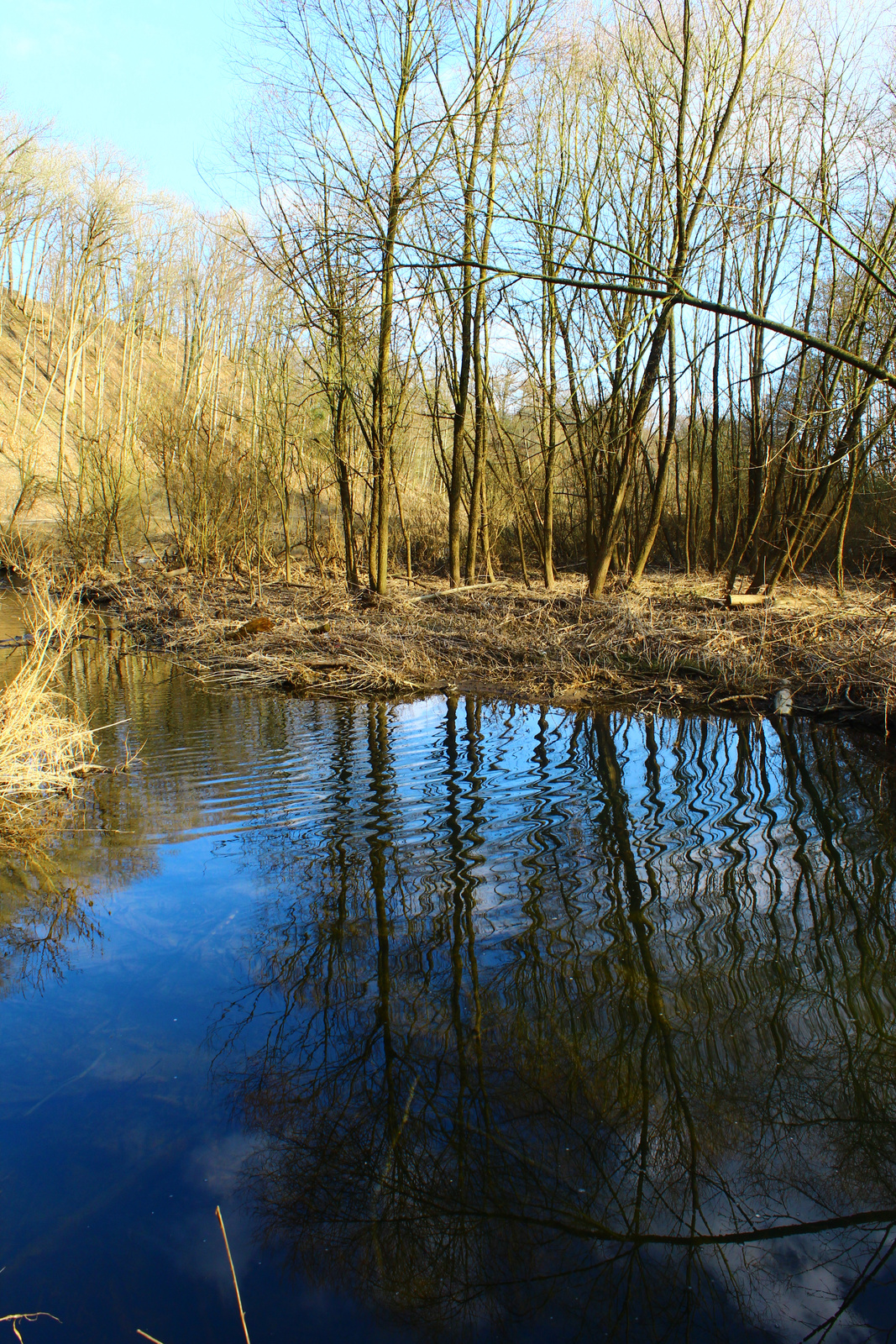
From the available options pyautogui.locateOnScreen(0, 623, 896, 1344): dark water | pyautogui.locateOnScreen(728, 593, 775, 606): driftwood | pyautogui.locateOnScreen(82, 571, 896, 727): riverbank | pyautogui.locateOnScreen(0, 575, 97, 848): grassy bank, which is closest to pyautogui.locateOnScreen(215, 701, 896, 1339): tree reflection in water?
pyautogui.locateOnScreen(0, 623, 896, 1344): dark water

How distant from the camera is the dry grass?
5.09m

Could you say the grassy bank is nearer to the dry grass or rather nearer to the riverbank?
the dry grass

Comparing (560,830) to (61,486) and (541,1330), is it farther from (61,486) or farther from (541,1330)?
(61,486)

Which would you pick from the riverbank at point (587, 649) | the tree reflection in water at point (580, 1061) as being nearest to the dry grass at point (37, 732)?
the tree reflection in water at point (580, 1061)

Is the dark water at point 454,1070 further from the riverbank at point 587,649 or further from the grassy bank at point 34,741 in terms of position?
the riverbank at point 587,649

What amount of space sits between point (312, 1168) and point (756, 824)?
352 cm

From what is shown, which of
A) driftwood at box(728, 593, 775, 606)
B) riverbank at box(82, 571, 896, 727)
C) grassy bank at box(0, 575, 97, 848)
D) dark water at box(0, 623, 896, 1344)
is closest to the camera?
dark water at box(0, 623, 896, 1344)

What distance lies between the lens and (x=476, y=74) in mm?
11430

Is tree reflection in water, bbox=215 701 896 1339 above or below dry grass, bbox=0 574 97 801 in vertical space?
below

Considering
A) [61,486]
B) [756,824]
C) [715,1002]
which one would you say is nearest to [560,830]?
[756,824]

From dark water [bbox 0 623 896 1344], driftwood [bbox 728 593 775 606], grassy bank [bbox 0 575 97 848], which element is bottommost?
dark water [bbox 0 623 896 1344]

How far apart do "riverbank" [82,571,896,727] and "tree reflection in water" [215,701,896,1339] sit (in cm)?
298

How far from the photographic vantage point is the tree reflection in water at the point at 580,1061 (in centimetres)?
209

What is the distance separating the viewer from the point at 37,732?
5.36 m
